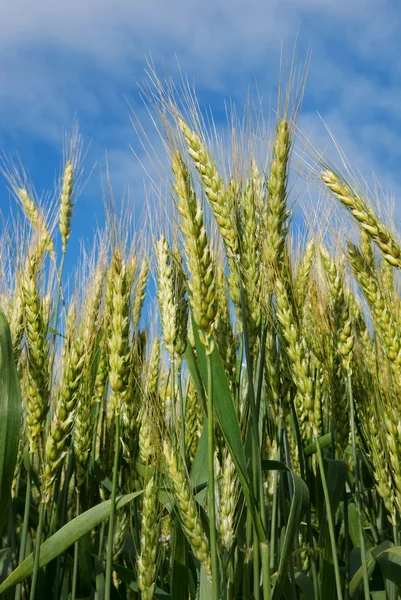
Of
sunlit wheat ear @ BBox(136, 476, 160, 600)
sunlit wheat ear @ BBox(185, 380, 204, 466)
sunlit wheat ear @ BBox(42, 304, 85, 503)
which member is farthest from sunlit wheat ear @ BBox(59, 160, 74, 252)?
sunlit wheat ear @ BBox(136, 476, 160, 600)

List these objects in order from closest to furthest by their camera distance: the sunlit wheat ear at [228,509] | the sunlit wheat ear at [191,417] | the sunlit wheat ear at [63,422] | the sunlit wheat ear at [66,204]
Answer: the sunlit wheat ear at [228,509], the sunlit wheat ear at [63,422], the sunlit wheat ear at [191,417], the sunlit wheat ear at [66,204]

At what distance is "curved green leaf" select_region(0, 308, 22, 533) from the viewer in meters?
1.76

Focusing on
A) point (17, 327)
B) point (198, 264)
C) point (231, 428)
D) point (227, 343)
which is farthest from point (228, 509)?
point (17, 327)

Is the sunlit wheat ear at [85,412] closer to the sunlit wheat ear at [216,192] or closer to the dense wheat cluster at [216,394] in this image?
the dense wheat cluster at [216,394]

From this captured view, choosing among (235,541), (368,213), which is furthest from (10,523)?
(368,213)

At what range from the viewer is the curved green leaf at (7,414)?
1.76 m

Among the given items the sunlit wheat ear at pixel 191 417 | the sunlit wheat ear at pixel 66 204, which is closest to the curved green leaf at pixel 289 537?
the sunlit wheat ear at pixel 191 417

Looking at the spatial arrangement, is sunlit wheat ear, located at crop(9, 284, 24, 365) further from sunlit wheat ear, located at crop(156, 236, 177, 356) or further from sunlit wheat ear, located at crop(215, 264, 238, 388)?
sunlit wheat ear, located at crop(215, 264, 238, 388)

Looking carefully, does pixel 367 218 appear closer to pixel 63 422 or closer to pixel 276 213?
pixel 276 213

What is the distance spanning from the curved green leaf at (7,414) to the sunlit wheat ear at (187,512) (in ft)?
1.45

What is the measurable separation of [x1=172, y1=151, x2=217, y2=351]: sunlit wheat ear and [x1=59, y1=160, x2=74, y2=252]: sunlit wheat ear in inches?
66.6

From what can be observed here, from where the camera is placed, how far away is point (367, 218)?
176cm

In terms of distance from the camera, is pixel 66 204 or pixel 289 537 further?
pixel 66 204

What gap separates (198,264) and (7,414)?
0.70 meters
